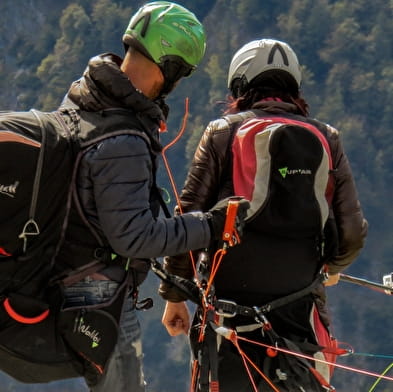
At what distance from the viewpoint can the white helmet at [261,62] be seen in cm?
384

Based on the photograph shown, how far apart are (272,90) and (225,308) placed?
868mm

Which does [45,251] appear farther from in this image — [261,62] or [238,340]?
[261,62]

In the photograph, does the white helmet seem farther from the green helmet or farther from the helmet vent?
the green helmet

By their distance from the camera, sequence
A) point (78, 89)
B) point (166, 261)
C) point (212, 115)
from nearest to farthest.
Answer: point (78, 89)
point (166, 261)
point (212, 115)

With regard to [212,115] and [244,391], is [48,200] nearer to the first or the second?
[244,391]

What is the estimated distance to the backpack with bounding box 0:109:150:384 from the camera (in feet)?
9.75

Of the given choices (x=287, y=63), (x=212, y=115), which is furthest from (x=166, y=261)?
(x=212, y=115)

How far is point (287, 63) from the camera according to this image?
3844 mm

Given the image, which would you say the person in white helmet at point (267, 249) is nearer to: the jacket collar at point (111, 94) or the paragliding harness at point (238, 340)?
the paragliding harness at point (238, 340)

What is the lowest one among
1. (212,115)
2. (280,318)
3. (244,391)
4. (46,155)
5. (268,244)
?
(212,115)

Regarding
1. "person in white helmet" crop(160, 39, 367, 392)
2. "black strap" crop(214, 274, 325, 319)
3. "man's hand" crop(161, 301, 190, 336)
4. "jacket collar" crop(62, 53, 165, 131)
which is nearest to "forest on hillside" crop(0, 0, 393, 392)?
"man's hand" crop(161, 301, 190, 336)

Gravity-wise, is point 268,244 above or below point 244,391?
above

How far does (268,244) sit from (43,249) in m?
0.97

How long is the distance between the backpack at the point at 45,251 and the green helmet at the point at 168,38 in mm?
250
